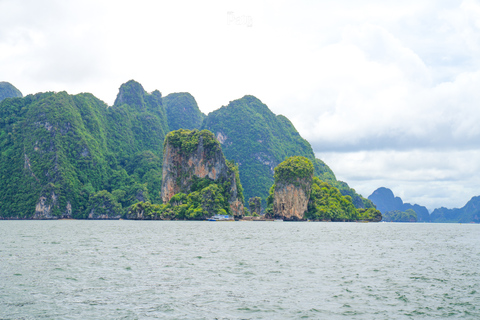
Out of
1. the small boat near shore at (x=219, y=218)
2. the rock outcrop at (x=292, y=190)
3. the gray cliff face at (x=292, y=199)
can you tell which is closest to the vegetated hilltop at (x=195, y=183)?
the small boat near shore at (x=219, y=218)

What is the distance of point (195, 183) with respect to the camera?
161 meters

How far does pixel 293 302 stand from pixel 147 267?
1395 centimetres

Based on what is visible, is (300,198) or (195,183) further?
(195,183)

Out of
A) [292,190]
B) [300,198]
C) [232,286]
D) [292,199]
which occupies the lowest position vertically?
[232,286]

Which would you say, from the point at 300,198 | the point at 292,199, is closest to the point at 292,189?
the point at 292,199

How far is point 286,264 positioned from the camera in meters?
33.5

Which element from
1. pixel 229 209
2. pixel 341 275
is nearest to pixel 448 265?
pixel 341 275

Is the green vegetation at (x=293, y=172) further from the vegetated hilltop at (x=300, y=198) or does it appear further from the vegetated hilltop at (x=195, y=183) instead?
the vegetated hilltop at (x=195, y=183)

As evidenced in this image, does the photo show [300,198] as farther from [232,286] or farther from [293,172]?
[232,286]

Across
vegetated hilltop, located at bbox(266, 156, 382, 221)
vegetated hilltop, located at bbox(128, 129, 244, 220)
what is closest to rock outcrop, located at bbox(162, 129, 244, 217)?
vegetated hilltop, located at bbox(128, 129, 244, 220)

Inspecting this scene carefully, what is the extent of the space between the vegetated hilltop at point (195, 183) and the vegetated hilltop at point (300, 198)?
1523cm

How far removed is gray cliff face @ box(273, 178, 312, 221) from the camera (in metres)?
154

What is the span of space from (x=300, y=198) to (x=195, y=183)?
39710 millimetres

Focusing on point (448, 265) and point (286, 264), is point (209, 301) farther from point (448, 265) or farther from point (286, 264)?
point (448, 265)
